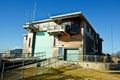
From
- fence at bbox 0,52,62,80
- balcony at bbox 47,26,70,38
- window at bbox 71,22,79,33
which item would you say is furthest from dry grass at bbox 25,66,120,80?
window at bbox 71,22,79,33

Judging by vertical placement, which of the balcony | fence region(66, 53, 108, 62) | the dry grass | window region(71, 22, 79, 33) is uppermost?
window region(71, 22, 79, 33)

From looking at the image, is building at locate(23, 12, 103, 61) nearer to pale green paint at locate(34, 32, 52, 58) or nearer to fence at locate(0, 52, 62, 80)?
pale green paint at locate(34, 32, 52, 58)

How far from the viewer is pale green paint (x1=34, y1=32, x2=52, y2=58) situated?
105ft

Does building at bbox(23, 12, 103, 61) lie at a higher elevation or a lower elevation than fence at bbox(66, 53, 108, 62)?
higher

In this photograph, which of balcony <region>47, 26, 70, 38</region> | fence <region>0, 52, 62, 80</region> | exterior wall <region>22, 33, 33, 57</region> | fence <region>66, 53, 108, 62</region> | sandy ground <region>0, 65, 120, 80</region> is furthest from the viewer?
exterior wall <region>22, 33, 33, 57</region>

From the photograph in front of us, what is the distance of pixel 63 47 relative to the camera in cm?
2961

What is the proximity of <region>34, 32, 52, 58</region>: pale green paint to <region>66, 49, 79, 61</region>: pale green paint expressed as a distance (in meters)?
4.72

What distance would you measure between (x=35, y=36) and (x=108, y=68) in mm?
18122

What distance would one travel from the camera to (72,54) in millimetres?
28609

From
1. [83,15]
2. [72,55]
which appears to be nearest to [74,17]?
[83,15]

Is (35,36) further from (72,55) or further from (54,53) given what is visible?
(72,55)

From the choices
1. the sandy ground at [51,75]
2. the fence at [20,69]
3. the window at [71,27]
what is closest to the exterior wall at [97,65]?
the fence at [20,69]

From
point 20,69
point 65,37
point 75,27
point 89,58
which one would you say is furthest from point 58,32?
point 20,69

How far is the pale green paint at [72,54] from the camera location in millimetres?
28075
